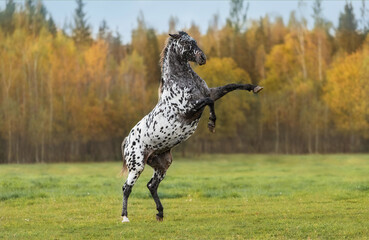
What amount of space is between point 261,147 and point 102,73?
18.7 m

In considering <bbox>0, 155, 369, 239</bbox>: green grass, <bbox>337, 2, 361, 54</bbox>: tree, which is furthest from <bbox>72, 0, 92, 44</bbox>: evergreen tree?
<bbox>0, 155, 369, 239</bbox>: green grass

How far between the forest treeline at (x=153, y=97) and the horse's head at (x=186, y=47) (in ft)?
117

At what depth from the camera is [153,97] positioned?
51281 mm

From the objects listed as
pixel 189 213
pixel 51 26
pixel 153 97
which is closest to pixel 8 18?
pixel 51 26

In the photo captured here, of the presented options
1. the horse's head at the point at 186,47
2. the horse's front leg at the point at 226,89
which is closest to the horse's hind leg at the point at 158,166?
the horse's front leg at the point at 226,89

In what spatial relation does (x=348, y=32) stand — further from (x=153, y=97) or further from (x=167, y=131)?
(x=167, y=131)

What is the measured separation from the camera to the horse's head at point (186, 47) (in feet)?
33.1

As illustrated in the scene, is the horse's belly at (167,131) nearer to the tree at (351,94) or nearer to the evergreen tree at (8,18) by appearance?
the tree at (351,94)

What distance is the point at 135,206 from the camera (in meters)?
14.0

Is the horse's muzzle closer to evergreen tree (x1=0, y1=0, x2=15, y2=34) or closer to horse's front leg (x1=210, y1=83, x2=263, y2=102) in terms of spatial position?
horse's front leg (x1=210, y1=83, x2=263, y2=102)

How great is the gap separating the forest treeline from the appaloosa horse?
35.3 metres

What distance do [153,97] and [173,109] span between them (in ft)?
136

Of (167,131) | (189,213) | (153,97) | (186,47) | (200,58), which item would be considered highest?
(153,97)

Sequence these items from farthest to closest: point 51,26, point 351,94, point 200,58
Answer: point 51,26 < point 351,94 < point 200,58
